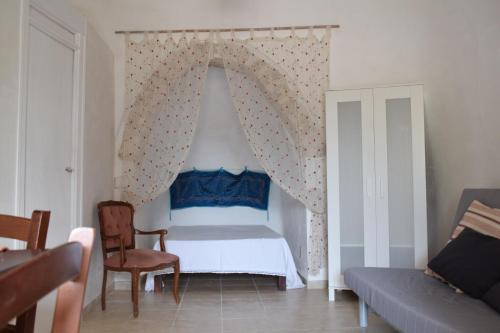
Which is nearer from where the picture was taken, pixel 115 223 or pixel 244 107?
pixel 115 223

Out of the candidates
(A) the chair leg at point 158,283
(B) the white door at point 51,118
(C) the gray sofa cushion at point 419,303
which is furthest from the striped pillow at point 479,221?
(B) the white door at point 51,118

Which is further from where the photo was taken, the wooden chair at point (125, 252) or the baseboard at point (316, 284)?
the baseboard at point (316, 284)

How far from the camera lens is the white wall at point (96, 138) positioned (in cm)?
294

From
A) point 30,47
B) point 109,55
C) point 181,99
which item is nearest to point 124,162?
point 181,99

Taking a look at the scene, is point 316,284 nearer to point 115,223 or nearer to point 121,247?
point 121,247

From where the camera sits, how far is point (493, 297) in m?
1.72

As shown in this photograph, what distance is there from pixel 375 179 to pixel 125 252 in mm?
2388

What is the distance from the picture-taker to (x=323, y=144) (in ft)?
11.5

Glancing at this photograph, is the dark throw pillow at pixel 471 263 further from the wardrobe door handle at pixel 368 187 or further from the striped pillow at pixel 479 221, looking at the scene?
the wardrobe door handle at pixel 368 187

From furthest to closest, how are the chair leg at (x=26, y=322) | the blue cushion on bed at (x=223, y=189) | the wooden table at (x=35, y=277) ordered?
the blue cushion on bed at (x=223, y=189)
the chair leg at (x=26, y=322)
the wooden table at (x=35, y=277)

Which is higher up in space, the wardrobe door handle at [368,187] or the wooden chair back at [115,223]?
the wardrobe door handle at [368,187]

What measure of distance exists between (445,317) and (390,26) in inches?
118

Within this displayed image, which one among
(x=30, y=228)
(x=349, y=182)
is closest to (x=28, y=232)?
(x=30, y=228)

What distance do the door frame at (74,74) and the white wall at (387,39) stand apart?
2.59ft
